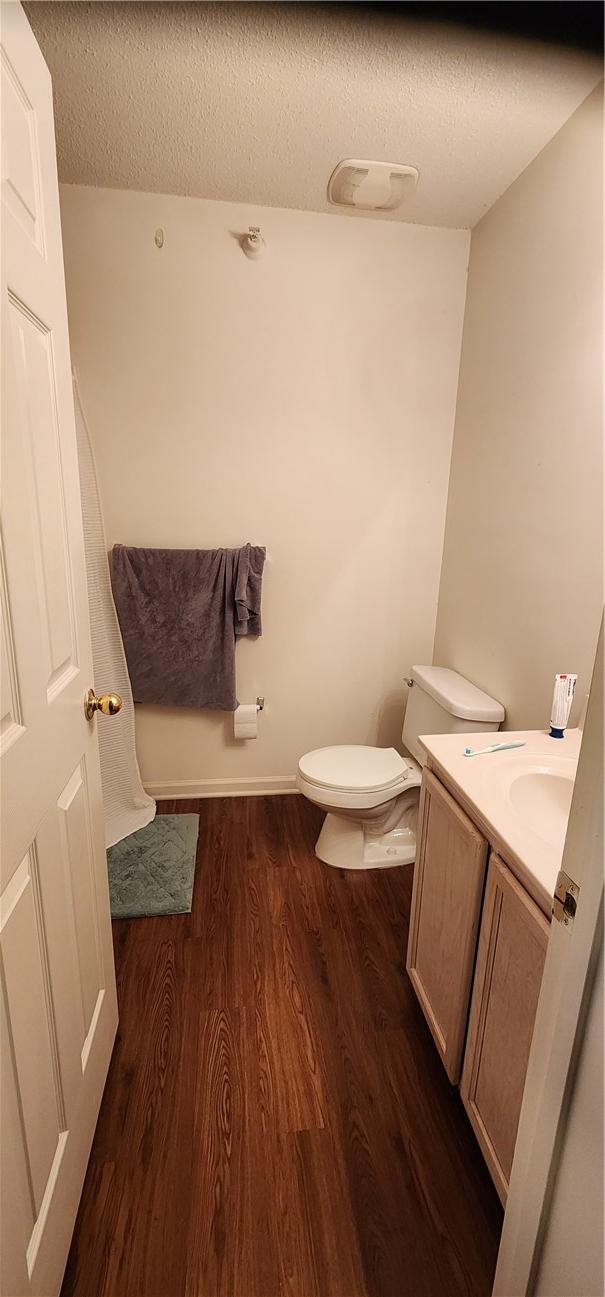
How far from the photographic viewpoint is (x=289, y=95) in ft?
4.64

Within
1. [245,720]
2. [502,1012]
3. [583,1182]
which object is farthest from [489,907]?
[245,720]

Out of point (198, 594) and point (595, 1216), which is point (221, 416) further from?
point (595, 1216)

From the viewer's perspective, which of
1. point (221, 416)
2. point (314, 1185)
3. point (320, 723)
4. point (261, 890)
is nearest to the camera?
point (314, 1185)

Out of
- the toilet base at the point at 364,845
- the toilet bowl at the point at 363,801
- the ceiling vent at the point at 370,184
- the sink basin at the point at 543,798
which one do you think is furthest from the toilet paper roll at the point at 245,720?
the ceiling vent at the point at 370,184

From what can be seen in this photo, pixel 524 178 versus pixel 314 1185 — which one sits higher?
pixel 524 178

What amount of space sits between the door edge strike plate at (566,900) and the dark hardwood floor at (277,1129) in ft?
2.93

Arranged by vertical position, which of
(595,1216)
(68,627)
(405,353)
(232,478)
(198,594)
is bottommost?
(595,1216)

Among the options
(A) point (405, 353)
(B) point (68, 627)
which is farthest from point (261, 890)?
(A) point (405, 353)

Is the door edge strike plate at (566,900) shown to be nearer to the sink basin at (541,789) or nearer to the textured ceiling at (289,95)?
the sink basin at (541,789)

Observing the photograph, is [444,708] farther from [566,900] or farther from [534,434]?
[566,900]

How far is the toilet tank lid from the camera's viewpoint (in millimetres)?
1767

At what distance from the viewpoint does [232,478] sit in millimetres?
2223

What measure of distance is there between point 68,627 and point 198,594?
1240 mm

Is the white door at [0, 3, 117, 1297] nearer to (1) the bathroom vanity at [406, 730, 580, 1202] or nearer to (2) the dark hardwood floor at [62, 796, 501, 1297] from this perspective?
(2) the dark hardwood floor at [62, 796, 501, 1297]
